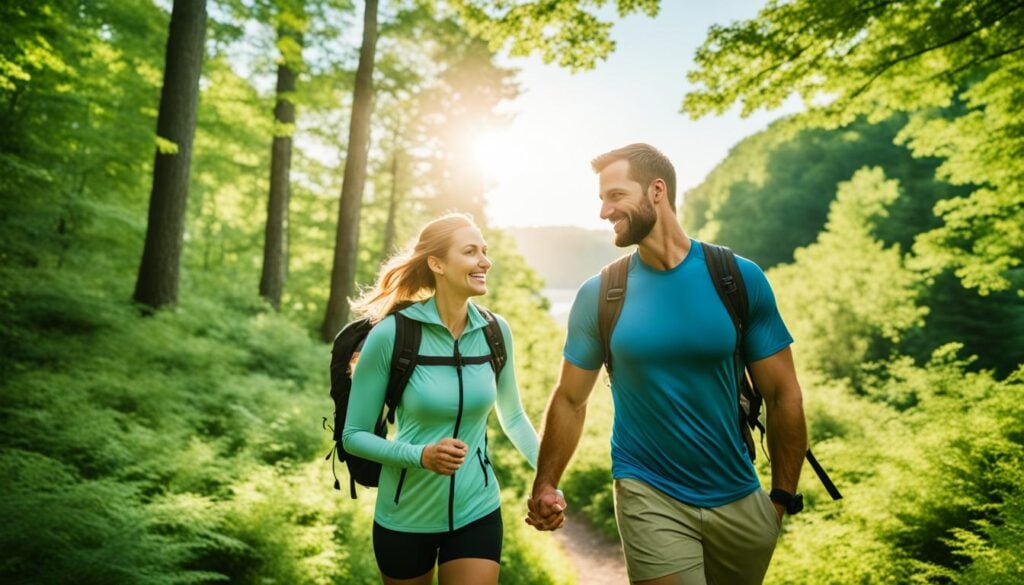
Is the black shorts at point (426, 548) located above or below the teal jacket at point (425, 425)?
below

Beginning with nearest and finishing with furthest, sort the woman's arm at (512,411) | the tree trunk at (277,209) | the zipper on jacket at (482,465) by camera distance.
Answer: the zipper on jacket at (482,465) → the woman's arm at (512,411) → the tree trunk at (277,209)

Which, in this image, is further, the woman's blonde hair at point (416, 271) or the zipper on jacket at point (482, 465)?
the woman's blonde hair at point (416, 271)

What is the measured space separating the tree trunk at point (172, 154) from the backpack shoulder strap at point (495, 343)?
27.8 ft

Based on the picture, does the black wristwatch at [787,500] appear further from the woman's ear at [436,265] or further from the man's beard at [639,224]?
the woman's ear at [436,265]

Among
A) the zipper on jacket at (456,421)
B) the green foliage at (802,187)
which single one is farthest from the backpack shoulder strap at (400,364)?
the green foliage at (802,187)

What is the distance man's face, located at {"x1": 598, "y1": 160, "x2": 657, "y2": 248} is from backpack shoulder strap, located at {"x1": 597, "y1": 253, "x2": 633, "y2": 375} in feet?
0.54

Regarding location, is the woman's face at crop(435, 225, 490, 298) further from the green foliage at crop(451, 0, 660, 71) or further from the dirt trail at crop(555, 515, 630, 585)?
the dirt trail at crop(555, 515, 630, 585)

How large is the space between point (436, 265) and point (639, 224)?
1093 millimetres

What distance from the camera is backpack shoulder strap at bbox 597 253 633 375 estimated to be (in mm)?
2867

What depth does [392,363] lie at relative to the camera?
2811 mm

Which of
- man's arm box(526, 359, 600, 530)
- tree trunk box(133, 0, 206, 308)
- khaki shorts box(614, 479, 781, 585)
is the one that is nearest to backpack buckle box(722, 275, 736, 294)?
man's arm box(526, 359, 600, 530)

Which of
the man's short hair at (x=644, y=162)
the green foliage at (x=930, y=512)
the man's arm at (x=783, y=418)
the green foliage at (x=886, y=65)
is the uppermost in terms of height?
the green foliage at (x=886, y=65)

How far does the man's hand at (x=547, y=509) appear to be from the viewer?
2744mm

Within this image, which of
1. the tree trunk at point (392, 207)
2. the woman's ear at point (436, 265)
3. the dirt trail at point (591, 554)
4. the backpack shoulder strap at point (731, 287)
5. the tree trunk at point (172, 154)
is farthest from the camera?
the tree trunk at point (392, 207)
